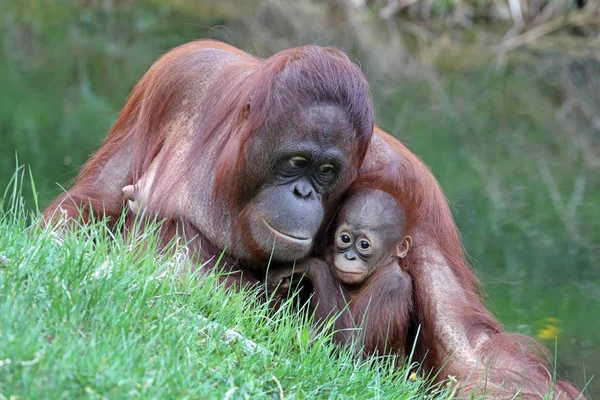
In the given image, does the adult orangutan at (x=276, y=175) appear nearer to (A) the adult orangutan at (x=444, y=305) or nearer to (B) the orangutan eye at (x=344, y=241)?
(A) the adult orangutan at (x=444, y=305)

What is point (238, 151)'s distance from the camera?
390 cm

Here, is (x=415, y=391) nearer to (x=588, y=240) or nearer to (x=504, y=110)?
(x=588, y=240)

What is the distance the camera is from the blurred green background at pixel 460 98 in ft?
23.0

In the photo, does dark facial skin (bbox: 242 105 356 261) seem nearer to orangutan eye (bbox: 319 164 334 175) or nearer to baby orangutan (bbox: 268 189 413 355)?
orangutan eye (bbox: 319 164 334 175)

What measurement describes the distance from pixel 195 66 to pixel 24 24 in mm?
10469

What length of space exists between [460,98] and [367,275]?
8.38 meters

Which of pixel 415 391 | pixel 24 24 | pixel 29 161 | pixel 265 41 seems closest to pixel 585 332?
pixel 415 391

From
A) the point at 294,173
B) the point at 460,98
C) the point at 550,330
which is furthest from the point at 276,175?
the point at 460,98

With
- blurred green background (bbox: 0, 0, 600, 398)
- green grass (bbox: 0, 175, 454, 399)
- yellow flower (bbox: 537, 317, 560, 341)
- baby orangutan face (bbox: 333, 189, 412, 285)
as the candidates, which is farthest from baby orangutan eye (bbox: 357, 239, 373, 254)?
yellow flower (bbox: 537, 317, 560, 341)

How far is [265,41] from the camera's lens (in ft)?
46.0

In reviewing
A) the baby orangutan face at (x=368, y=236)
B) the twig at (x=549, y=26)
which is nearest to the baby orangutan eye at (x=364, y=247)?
the baby orangutan face at (x=368, y=236)

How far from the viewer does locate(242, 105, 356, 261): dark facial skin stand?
3.80 metres

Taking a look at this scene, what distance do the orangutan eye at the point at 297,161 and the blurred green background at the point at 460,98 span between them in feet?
4.64

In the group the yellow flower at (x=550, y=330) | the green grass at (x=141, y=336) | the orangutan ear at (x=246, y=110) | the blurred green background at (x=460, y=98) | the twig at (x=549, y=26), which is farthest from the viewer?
the twig at (x=549, y=26)
